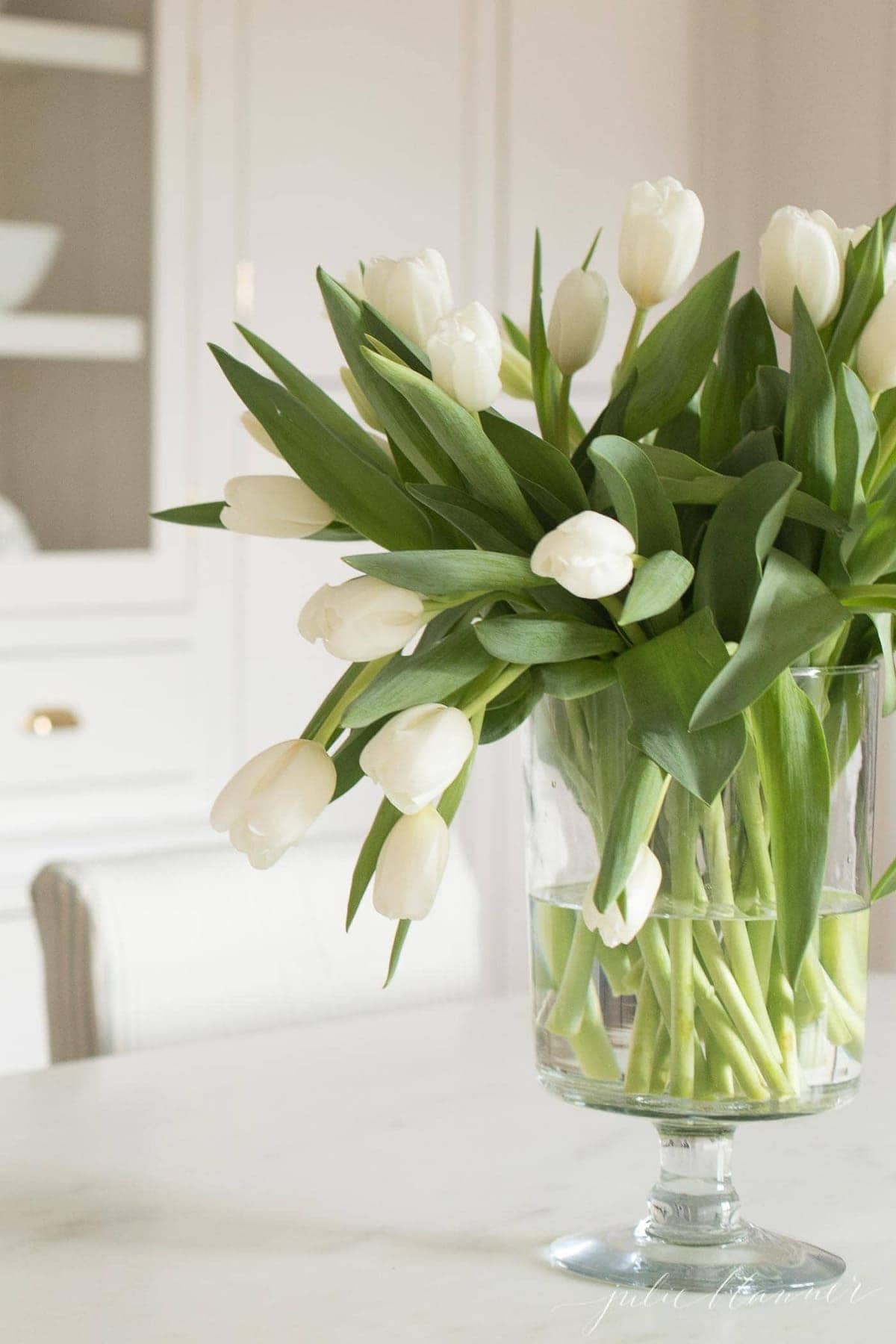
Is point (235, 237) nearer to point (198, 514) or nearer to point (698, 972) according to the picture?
point (198, 514)

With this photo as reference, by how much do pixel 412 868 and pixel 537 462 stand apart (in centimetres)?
16

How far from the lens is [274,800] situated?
0.61 meters

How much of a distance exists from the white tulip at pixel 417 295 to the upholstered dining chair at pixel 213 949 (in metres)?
0.61

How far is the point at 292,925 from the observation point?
1267mm

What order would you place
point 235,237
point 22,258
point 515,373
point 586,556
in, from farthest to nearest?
point 235,237
point 22,258
point 515,373
point 586,556

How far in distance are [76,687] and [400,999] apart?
1044 millimetres

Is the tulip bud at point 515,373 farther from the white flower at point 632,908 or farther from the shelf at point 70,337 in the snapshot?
the shelf at point 70,337

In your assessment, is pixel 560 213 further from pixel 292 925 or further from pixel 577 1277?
pixel 577 1277

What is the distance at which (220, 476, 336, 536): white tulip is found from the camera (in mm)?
668

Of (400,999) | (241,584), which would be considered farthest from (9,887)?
(400,999)

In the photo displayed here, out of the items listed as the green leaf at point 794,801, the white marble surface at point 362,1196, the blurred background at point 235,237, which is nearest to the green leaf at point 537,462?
the green leaf at point 794,801

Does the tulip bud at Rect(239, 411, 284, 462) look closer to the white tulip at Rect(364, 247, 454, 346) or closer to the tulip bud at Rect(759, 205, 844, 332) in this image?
the white tulip at Rect(364, 247, 454, 346)

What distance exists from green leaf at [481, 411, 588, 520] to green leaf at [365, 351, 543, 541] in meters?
0.02

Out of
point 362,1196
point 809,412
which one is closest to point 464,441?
point 809,412
